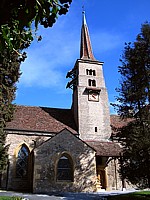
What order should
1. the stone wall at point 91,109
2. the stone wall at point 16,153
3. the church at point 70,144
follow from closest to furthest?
the church at point 70,144 < the stone wall at point 16,153 < the stone wall at point 91,109

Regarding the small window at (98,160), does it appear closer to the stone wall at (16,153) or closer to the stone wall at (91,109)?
the stone wall at (91,109)

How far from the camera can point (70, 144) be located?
2109 centimetres

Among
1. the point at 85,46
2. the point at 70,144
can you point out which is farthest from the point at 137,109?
the point at 85,46

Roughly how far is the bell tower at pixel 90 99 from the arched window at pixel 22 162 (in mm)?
6205

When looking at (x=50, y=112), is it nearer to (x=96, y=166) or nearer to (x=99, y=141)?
(x=99, y=141)

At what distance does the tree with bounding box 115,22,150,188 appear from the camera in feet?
48.8

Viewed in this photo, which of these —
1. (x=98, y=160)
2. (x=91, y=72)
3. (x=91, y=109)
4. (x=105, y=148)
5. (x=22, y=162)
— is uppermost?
(x=91, y=72)

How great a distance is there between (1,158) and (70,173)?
22.4 ft

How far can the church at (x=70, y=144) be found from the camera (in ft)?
65.7

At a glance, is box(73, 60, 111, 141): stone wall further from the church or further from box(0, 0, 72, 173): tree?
box(0, 0, 72, 173): tree

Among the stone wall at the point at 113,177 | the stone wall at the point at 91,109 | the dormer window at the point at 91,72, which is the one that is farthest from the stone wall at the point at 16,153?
the dormer window at the point at 91,72

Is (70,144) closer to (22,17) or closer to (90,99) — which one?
(90,99)

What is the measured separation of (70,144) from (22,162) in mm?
5310

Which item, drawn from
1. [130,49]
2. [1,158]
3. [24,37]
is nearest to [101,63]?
[130,49]
